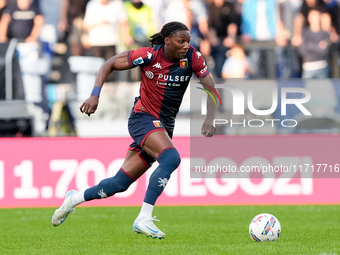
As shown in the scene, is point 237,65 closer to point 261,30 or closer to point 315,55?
point 261,30

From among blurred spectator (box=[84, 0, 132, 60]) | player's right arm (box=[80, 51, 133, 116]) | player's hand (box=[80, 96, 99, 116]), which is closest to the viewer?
player's hand (box=[80, 96, 99, 116])

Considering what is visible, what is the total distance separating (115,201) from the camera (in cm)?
1200

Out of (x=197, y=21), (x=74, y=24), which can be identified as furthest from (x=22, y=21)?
(x=197, y=21)

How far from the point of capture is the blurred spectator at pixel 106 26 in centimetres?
1395

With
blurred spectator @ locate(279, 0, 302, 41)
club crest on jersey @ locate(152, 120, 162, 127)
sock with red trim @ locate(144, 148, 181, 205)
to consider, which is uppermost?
blurred spectator @ locate(279, 0, 302, 41)

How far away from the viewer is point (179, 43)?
6609mm

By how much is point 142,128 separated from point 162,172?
1.85 feet

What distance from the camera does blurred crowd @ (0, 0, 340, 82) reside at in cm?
1380

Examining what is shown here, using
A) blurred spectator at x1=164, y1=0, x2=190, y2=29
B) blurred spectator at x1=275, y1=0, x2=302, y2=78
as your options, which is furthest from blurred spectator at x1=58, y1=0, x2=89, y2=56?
blurred spectator at x1=275, y1=0, x2=302, y2=78

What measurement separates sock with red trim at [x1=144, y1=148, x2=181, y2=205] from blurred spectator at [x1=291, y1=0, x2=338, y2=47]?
27.7ft

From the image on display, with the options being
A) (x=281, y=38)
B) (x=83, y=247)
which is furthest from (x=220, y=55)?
(x=83, y=247)

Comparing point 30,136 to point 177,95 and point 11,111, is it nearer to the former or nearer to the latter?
point 11,111

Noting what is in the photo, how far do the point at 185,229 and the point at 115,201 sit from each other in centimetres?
384

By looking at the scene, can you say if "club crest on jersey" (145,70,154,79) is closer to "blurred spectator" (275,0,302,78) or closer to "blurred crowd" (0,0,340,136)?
"blurred crowd" (0,0,340,136)
